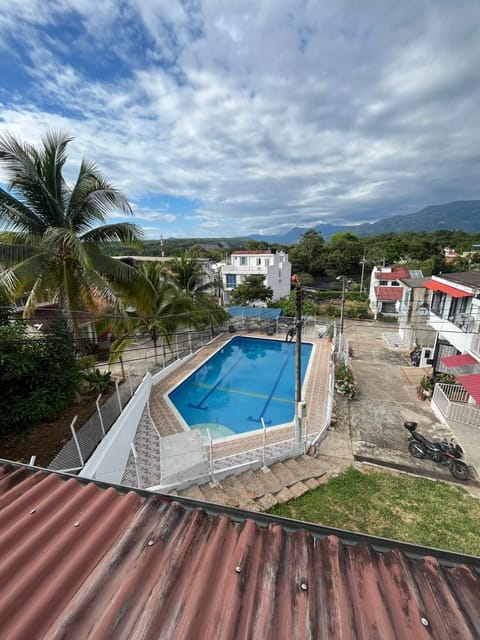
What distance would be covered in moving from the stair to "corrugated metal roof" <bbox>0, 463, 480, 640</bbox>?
5.33 m

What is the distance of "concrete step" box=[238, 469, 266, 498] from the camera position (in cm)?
738

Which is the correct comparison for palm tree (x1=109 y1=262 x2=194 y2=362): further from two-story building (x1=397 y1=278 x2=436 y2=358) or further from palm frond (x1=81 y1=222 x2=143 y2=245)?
two-story building (x1=397 y1=278 x2=436 y2=358)

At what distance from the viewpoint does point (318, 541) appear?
83.7 inches

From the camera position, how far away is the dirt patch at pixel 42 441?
21.5 ft

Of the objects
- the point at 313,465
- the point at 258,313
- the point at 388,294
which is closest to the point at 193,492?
the point at 313,465

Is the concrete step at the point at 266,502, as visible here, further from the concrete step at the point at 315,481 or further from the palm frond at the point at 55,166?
the palm frond at the point at 55,166

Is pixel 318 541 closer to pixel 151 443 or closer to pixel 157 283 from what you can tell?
pixel 151 443

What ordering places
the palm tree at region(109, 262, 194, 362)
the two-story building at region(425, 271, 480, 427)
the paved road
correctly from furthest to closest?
the palm tree at region(109, 262, 194, 362) → the two-story building at region(425, 271, 480, 427) → the paved road

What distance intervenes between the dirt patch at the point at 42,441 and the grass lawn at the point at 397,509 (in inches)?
230

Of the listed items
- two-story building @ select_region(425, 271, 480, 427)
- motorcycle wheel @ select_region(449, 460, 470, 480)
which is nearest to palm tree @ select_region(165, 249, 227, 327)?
two-story building @ select_region(425, 271, 480, 427)

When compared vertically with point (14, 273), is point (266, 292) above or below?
below

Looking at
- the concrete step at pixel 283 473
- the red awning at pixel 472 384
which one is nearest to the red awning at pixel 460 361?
the red awning at pixel 472 384

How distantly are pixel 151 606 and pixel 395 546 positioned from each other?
5.96ft

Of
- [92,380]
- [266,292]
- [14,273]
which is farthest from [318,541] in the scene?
[266,292]
